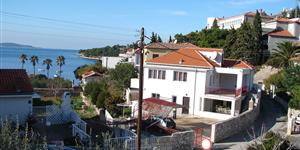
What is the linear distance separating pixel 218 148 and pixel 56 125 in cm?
1047

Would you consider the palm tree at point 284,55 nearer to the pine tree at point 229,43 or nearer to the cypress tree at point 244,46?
the cypress tree at point 244,46

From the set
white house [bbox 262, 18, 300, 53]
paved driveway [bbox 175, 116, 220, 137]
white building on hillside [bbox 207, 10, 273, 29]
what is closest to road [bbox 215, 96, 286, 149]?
paved driveway [bbox 175, 116, 220, 137]

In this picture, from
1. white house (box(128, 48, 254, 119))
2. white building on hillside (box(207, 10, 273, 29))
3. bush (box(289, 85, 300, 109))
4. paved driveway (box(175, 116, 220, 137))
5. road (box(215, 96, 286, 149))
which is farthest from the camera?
white building on hillside (box(207, 10, 273, 29))

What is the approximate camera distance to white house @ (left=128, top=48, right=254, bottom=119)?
37.2m

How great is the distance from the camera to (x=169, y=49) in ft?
181

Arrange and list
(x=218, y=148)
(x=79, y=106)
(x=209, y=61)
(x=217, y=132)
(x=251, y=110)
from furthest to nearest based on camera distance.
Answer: (x=79, y=106) → (x=209, y=61) → (x=251, y=110) → (x=217, y=132) → (x=218, y=148)

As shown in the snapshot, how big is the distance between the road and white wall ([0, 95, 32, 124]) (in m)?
12.2

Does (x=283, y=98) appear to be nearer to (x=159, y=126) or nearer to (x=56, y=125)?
(x=159, y=126)

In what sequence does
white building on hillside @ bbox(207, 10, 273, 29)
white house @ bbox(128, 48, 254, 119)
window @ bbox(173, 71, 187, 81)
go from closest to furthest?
white house @ bbox(128, 48, 254, 119)
window @ bbox(173, 71, 187, 81)
white building on hillside @ bbox(207, 10, 273, 29)

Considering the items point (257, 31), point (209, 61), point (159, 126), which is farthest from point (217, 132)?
point (257, 31)

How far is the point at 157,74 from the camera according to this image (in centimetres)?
3944

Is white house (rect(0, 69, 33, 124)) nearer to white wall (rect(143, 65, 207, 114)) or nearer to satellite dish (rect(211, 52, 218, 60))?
white wall (rect(143, 65, 207, 114))

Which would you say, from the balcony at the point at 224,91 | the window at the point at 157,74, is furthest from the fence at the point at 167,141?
the window at the point at 157,74

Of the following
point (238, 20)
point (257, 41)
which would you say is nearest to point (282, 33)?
point (257, 41)
